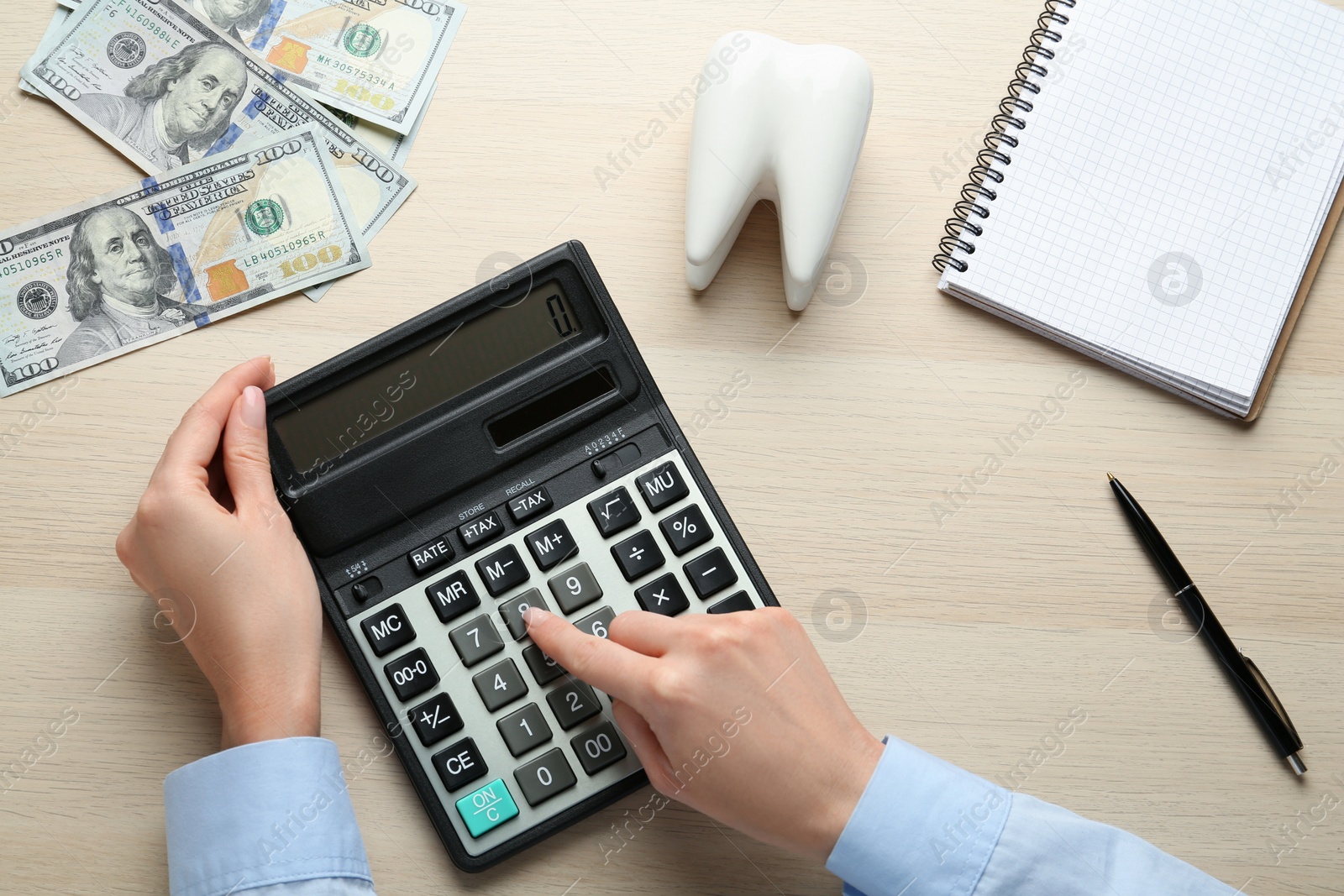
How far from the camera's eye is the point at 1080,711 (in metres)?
0.64

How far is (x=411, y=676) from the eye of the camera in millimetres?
581

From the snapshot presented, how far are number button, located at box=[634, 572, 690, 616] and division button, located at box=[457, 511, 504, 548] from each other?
0.32 feet

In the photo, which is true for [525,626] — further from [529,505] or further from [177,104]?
[177,104]

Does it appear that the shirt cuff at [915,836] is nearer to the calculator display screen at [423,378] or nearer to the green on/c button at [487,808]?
the green on/c button at [487,808]

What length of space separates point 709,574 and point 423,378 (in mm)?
220

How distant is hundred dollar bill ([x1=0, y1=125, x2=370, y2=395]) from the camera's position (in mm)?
658

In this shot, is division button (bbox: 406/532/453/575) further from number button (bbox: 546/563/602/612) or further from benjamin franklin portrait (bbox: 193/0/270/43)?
benjamin franklin portrait (bbox: 193/0/270/43)

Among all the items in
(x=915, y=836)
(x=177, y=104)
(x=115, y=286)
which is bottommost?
(x=915, y=836)

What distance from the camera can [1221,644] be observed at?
63cm

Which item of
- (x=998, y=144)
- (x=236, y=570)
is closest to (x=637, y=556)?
(x=236, y=570)

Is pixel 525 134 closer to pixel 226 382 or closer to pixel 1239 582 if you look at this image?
pixel 226 382

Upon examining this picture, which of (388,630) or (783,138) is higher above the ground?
(783,138)

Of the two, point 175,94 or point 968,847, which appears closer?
point 968,847

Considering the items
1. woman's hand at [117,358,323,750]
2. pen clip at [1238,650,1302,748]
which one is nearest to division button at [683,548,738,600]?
woman's hand at [117,358,323,750]
